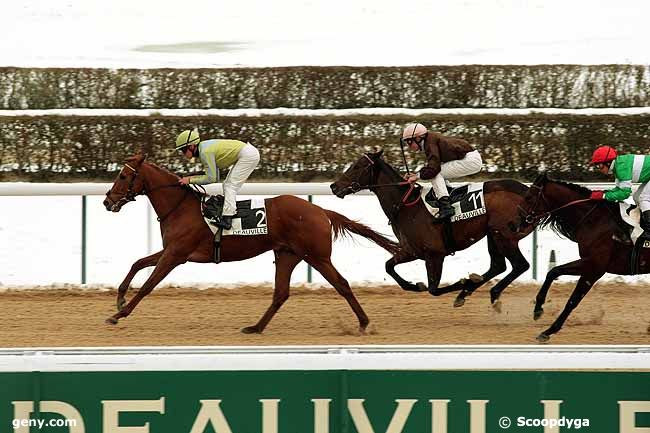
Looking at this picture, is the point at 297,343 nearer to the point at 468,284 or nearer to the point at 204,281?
the point at 468,284

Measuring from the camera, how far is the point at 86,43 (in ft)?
72.9

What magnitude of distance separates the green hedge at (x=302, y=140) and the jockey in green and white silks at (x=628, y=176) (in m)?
6.61

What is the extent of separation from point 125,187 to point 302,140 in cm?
662

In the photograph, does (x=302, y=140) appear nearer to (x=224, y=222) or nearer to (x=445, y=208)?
(x=445, y=208)

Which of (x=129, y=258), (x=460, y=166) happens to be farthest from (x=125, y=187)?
(x=129, y=258)

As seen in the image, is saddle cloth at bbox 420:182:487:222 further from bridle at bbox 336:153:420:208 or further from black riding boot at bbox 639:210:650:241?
black riding boot at bbox 639:210:650:241

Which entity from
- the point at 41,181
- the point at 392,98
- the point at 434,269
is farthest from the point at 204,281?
the point at 392,98

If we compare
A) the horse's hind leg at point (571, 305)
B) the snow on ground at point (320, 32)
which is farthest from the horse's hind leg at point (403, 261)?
the snow on ground at point (320, 32)

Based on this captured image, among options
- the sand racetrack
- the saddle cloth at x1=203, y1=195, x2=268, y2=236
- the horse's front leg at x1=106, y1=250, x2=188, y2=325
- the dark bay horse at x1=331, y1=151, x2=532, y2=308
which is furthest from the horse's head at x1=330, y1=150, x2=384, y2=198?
the horse's front leg at x1=106, y1=250, x2=188, y2=325

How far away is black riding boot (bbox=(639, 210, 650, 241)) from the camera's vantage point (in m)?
9.13

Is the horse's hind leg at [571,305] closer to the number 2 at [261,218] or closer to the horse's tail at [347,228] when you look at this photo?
the horse's tail at [347,228]

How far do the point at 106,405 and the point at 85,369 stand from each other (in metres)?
0.15

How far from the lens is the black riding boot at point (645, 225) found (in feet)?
30.0

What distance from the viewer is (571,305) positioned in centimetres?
923
